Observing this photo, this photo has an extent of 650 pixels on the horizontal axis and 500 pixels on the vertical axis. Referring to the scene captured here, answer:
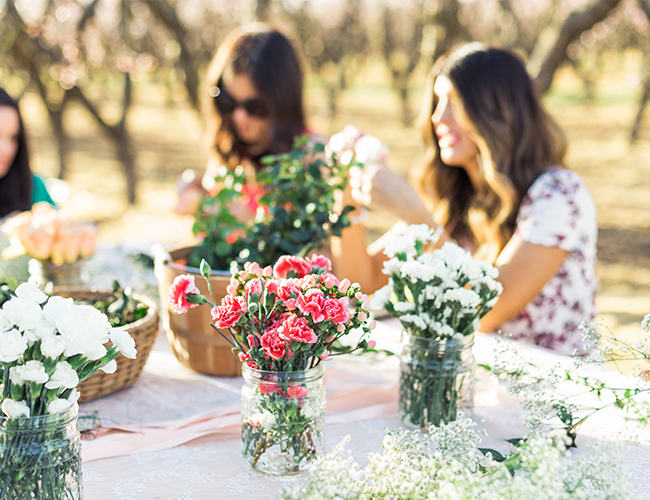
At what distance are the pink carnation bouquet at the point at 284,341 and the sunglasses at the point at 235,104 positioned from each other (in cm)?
144

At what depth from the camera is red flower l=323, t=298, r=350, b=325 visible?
84 cm

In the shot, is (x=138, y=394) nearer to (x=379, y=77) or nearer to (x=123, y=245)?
(x=123, y=245)

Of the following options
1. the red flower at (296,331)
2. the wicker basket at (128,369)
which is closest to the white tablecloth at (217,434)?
the wicker basket at (128,369)

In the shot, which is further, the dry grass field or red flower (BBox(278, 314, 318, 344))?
the dry grass field

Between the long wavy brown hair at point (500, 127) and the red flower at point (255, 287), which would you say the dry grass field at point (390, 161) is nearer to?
the long wavy brown hair at point (500, 127)

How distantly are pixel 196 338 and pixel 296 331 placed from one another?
1.75 feet

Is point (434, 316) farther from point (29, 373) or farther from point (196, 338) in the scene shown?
point (29, 373)

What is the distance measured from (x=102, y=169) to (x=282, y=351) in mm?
11644

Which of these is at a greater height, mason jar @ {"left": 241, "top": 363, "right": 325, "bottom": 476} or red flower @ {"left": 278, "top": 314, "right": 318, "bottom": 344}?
red flower @ {"left": 278, "top": 314, "right": 318, "bottom": 344}

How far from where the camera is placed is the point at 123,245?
2.62 metres

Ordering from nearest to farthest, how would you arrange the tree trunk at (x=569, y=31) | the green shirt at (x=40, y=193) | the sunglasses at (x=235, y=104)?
the sunglasses at (x=235, y=104) < the green shirt at (x=40, y=193) < the tree trunk at (x=569, y=31)

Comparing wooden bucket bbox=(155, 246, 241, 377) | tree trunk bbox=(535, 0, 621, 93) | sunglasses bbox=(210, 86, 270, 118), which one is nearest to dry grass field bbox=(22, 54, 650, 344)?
sunglasses bbox=(210, 86, 270, 118)

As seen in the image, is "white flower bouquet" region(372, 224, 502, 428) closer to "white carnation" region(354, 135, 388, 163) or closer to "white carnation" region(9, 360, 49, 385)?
"white carnation" region(354, 135, 388, 163)

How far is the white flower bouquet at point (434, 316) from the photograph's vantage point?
104 centimetres
